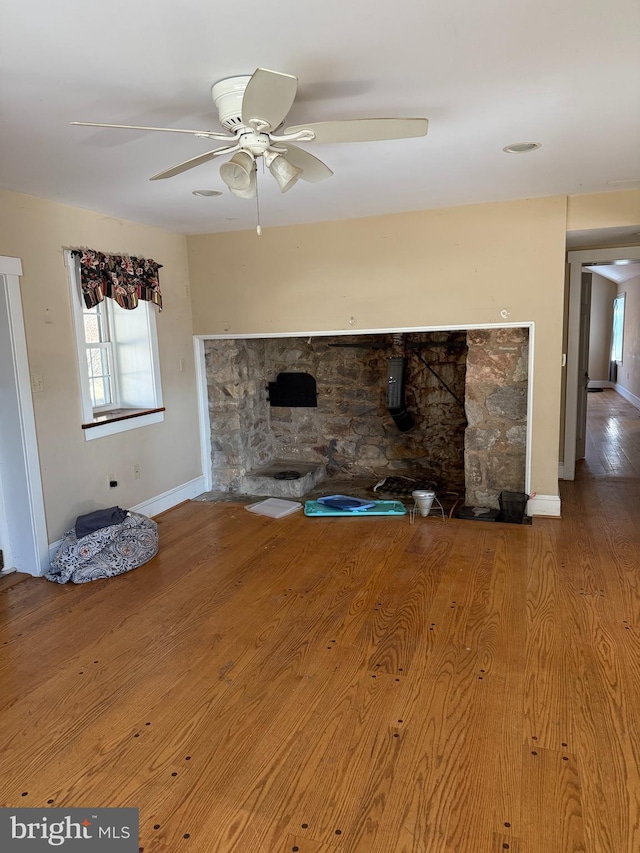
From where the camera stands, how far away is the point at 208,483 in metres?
5.60

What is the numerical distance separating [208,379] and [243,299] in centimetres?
89

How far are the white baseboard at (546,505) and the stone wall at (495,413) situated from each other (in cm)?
15

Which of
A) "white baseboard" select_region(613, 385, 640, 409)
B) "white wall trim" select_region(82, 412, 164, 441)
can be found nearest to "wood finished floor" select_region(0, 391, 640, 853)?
"white wall trim" select_region(82, 412, 164, 441)

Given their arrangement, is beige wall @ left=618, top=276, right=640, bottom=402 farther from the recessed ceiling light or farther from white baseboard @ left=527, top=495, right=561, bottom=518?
the recessed ceiling light

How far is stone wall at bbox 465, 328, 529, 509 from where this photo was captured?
4.49 m

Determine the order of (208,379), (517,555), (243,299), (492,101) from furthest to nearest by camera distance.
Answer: (208,379) → (243,299) → (517,555) → (492,101)

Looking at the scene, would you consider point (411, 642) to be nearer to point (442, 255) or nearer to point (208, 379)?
point (442, 255)

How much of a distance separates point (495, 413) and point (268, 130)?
314 cm

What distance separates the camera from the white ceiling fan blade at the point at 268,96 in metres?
1.68

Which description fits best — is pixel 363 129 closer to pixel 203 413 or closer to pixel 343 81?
pixel 343 81

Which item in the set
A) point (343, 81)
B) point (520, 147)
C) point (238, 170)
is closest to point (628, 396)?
point (520, 147)

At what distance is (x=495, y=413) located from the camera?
461cm

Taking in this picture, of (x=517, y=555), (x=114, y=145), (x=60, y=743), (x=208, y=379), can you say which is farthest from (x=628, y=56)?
(x=208, y=379)

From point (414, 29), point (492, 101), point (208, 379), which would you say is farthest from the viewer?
point (208, 379)
